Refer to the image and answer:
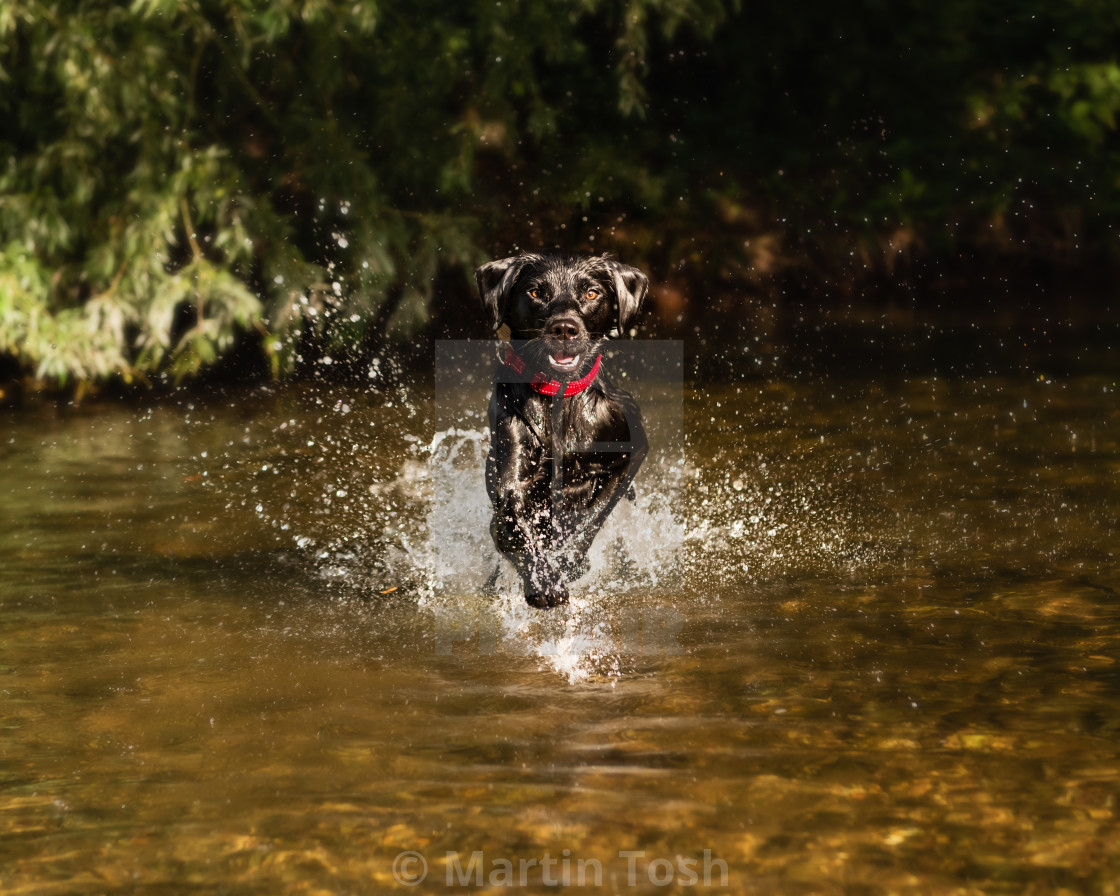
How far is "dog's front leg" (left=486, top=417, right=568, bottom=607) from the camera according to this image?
5230mm

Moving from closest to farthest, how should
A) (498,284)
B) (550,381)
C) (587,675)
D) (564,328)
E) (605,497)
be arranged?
(587,675)
(564,328)
(550,381)
(498,284)
(605,497)

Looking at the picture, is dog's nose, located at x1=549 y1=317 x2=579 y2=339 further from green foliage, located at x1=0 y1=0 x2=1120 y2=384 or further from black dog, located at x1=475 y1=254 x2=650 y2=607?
green foliage, located at x1=0 y1=0 x2=1120 y2=384

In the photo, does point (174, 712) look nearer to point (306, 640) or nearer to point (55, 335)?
point (306, 640)

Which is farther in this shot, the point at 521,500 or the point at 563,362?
the point at 521,500

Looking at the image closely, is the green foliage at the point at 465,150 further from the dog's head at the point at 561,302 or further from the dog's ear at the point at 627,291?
the dog's ear at the point at 627,291

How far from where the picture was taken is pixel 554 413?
5359 millimetres

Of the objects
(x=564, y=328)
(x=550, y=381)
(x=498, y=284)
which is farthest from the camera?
(x=498, y=284)

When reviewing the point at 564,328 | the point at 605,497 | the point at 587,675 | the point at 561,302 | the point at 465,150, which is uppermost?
the point at 465,150

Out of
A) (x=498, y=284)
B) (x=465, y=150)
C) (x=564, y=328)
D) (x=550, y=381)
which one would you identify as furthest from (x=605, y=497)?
(x=465, y=150)

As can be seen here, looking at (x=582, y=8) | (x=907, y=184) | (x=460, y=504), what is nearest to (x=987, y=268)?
(x=907, y=184)

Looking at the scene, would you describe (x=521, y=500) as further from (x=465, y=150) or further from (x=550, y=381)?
(x=465, y=150)

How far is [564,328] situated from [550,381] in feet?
0.82

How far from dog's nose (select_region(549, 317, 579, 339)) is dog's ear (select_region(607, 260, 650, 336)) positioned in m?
0.44

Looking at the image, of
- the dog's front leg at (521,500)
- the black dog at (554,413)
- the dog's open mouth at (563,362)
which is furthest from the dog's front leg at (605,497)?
the dog's open mouth at (563,362)
